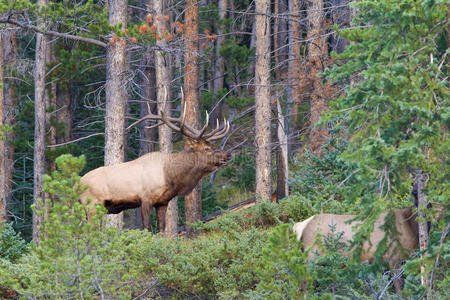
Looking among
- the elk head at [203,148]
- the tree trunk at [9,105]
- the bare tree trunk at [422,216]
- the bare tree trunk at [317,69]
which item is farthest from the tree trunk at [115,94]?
the bare tree trunk at [422,216]

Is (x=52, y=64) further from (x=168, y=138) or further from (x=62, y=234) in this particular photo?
(x=62, y=234)

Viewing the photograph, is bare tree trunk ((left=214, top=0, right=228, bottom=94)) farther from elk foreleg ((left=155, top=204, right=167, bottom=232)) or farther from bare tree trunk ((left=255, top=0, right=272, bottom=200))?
elk foreleg ((left=155, top=204, right=167, bottom=232))

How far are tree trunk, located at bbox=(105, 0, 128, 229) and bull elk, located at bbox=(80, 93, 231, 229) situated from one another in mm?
582

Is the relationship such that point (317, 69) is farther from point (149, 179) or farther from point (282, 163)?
point (149, 179)

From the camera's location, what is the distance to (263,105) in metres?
14.3

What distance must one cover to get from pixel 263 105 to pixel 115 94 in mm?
3278

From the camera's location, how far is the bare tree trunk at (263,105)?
560 inches

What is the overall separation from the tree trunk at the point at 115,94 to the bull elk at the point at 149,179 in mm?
582

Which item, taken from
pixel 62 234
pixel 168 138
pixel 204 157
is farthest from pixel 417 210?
pixel 168 138

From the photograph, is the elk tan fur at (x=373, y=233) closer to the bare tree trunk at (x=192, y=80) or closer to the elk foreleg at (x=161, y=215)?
the elk foreleg at (x=161, y=215)

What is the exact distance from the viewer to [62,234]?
7.48m

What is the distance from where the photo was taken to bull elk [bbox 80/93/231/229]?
12312mm

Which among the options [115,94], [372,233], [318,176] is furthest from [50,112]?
[372,233]

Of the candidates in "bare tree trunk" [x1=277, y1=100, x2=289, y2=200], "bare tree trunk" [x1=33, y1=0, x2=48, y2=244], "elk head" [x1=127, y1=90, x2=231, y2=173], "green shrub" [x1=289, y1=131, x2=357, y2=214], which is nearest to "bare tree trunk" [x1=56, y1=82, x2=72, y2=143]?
"bare tree trunk" [x1=33, y1=0, x2=48, y2=244]
